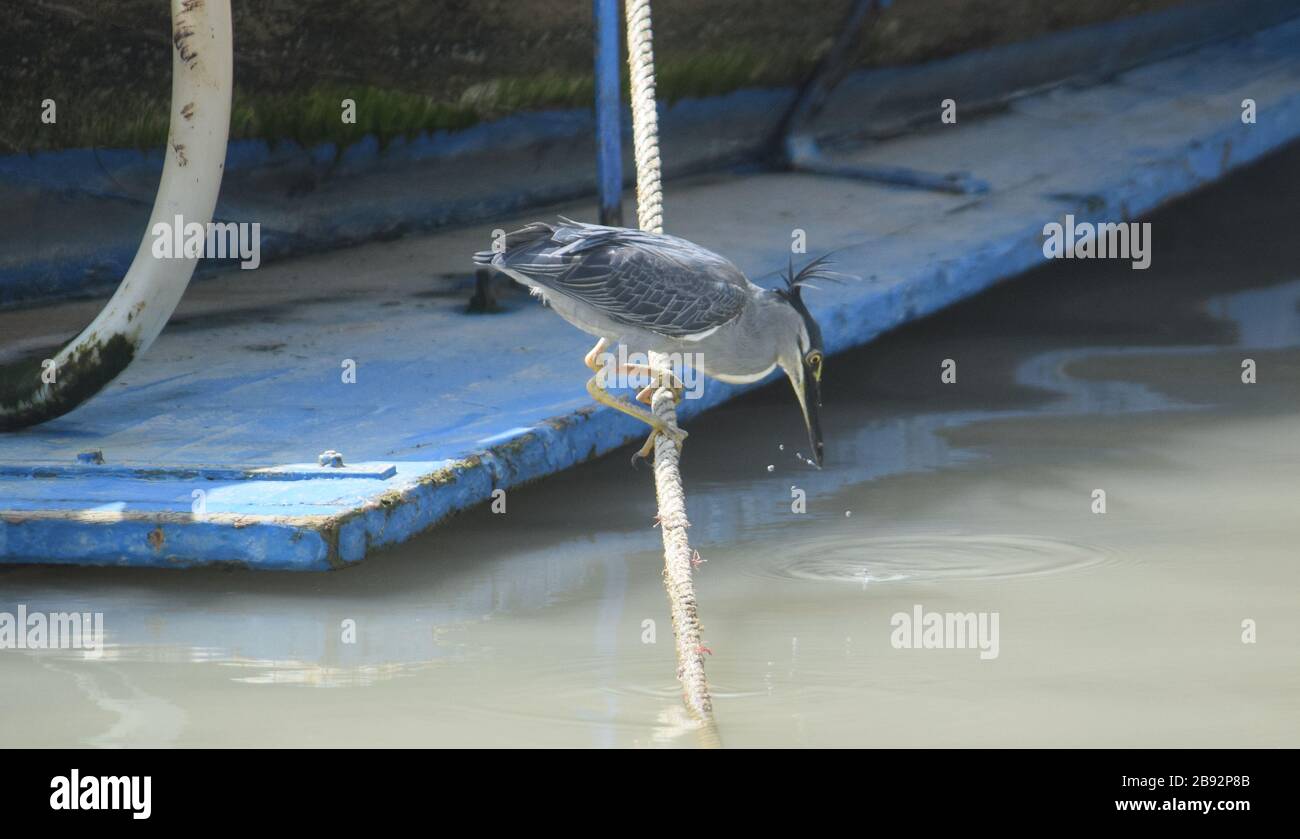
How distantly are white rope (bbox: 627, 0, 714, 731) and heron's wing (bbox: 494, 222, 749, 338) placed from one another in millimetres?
131

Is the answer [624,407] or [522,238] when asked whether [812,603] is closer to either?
[624,407]

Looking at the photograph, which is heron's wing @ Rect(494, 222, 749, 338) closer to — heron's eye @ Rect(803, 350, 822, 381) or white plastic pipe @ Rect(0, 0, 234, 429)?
heron's eye @ Rect(803, 350, 822, 381)

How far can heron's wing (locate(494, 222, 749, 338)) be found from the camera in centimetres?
382

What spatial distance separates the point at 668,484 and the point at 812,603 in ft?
2.24

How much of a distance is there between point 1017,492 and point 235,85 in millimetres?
3117

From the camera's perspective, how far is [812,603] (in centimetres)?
407

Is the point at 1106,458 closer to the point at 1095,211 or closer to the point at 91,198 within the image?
the point at 1095,211

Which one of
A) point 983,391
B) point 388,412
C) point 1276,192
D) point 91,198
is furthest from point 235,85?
point 1276,192

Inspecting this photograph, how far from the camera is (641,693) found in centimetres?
353

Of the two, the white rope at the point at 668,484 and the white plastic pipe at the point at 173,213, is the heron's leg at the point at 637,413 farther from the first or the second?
the white plastic pipe at the point at 173,213

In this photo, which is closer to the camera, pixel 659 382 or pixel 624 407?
pixel 624 407

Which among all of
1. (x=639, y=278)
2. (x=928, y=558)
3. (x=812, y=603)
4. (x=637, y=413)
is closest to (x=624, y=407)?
(x=637, y=413)

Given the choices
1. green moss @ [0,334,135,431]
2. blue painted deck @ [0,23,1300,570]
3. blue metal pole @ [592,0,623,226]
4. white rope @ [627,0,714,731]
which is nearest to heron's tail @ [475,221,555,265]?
white rope @ [627,0,714,731]

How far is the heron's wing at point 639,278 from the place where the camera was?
12.5 ft
